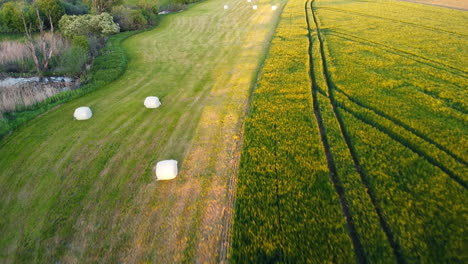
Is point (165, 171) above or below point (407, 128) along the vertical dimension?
below

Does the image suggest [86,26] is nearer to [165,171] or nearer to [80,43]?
[80,43]

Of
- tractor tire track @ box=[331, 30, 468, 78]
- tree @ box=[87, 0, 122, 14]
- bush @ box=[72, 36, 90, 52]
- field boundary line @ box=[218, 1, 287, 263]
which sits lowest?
field boundary line @ box=[218, 1, 287, 263]

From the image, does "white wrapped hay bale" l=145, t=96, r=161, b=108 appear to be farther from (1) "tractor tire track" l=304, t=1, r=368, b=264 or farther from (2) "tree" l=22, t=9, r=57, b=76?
(2) "tree" l=22, t=9, r=57, b=76

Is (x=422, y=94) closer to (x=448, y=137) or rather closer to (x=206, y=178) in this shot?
(x=448, y=137)

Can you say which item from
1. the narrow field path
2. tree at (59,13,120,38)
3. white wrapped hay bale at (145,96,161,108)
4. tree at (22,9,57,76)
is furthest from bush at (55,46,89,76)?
white wrapped hay bale at (145,96,161,108)

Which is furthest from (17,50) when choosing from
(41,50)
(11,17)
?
(11,17)
